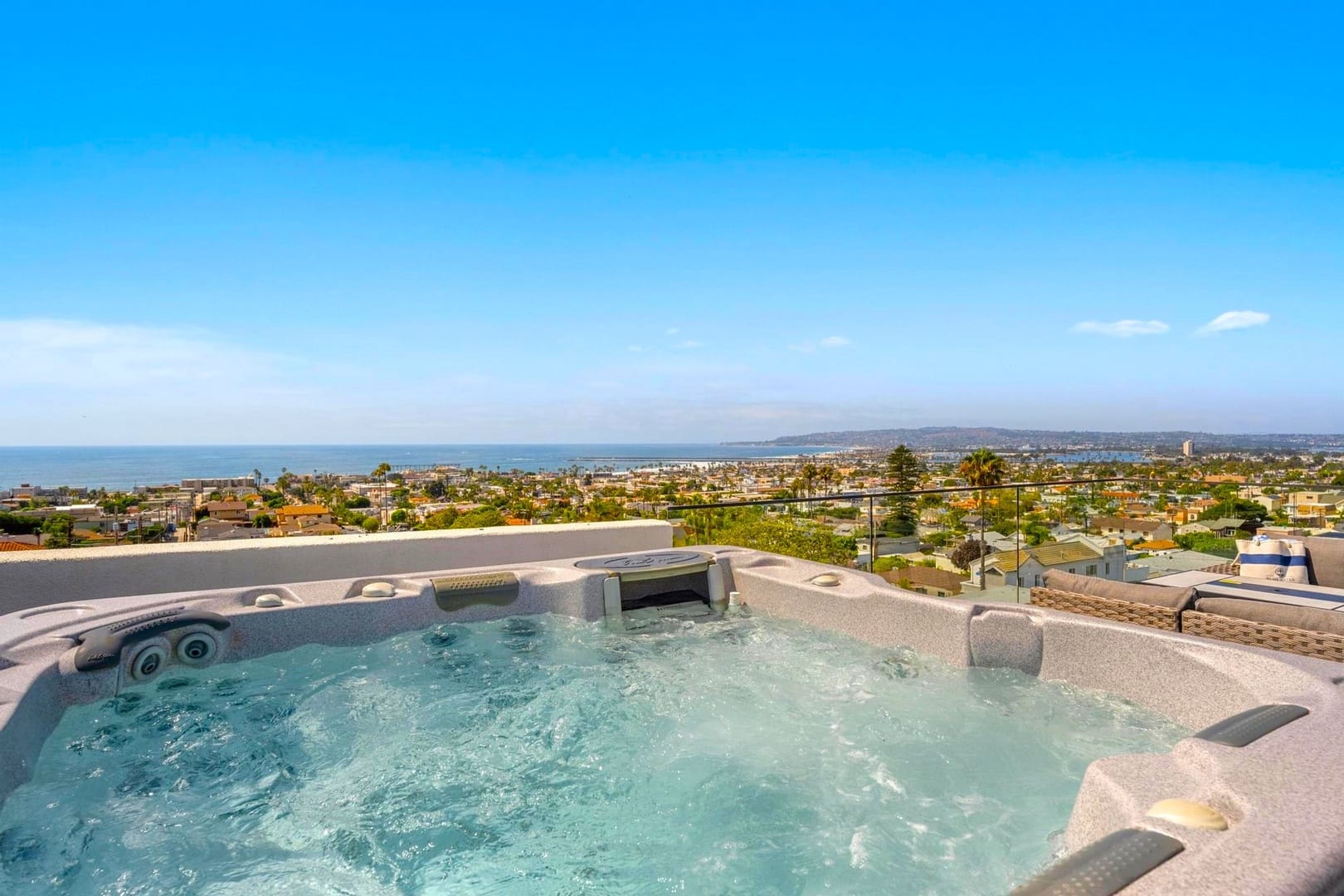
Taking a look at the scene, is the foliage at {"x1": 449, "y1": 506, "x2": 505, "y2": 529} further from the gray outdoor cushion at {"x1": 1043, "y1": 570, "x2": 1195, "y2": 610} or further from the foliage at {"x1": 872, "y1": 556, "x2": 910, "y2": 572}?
the gray outdoor cushion at {"x1": 1043, "y1": 570, "x2": 1195, "y2": 610}

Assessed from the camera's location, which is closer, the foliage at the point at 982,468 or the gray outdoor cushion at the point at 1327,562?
the gray outdoor cushion at the point at 1327,562

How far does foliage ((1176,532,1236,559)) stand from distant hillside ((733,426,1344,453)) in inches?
60.0

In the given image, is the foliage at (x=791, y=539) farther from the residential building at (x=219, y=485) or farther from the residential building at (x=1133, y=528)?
the residential building at (x=219, y=485)

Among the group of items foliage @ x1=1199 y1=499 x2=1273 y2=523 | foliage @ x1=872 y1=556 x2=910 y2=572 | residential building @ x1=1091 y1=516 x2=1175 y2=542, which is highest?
foliage @ x1=1199 y1=499 x2=1273 y2=523

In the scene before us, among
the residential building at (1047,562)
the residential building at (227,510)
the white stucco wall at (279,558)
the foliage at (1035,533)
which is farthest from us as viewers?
the residential building at (227,510)

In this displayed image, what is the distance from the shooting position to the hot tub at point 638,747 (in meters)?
1.67

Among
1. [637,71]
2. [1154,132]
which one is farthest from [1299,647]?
[637,71]

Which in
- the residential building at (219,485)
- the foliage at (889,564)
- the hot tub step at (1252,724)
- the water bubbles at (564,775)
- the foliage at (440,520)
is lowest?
the water bubbles at (564,775)

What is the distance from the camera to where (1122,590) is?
297 cm

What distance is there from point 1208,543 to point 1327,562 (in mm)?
1040

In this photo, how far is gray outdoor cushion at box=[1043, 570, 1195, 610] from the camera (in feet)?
9.21

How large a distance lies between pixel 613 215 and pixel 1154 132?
6.09 m

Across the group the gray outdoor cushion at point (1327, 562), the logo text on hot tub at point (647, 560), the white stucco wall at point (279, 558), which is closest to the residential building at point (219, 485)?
the white stucco wall at point (279, 558)

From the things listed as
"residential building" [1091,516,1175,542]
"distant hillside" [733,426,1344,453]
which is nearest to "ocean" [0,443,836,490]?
"distant hillside" [733,426,1344,453]
